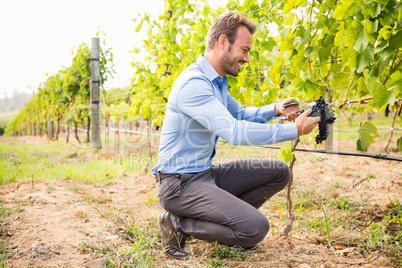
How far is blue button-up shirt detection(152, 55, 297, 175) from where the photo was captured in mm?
1837

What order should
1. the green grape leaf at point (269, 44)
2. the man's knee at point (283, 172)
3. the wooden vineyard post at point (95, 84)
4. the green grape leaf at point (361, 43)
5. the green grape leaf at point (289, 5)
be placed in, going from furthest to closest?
the wooden vineyard post at point (95, 84) → the green grape leaf at point (269, 44) → the man's knee at point (283, 172) → the green grape leaf at point (289, 5) → the green grape leaf at point (361, 43)

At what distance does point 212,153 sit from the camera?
2260 mm

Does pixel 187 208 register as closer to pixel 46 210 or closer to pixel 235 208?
pixel 235 208

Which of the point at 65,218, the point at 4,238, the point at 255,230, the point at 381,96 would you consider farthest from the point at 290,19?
the point at 4,238

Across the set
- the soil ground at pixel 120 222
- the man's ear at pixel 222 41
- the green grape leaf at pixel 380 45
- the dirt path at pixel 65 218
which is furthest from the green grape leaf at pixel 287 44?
the dirt path at pixel 65 218

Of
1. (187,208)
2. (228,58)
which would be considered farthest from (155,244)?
(228,58)

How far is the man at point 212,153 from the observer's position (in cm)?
186

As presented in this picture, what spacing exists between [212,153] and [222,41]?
30.3 inches

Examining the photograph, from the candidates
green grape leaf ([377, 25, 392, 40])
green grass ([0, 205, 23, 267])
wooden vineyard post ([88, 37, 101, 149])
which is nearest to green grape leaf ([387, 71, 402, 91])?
green grape leaf ([377, 25, 392, 40])

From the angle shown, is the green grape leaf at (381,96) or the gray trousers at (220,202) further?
the gray trousers at (220,202)

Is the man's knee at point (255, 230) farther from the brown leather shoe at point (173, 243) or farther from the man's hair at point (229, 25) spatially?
the man's hair at point (229, 25)

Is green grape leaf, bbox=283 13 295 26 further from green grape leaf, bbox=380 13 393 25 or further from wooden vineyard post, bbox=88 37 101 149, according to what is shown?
wooden vineyard post, bbox=88 37 101 149

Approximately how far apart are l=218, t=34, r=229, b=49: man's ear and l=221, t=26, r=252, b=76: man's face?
0.03m

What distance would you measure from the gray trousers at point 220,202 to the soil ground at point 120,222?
0.60 ft
